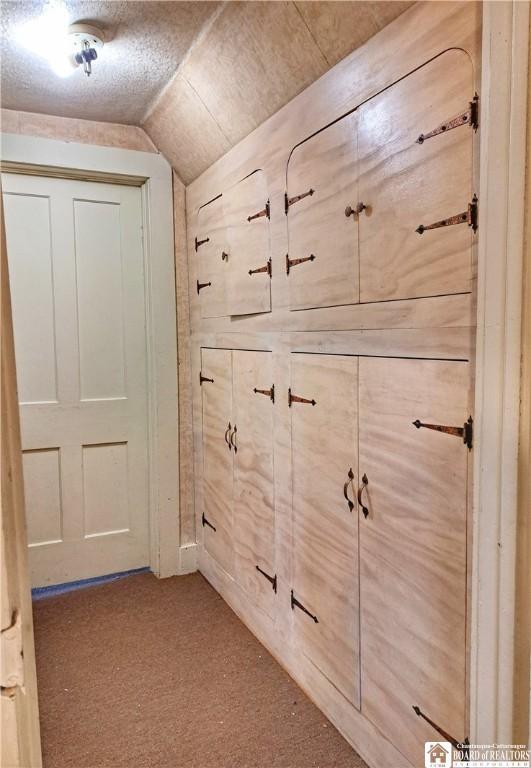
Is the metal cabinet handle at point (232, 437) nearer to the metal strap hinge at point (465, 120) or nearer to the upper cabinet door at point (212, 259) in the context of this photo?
the upper cabinet door at point (212, 259)

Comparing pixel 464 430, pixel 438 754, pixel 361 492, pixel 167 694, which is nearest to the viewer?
pixel 464 430

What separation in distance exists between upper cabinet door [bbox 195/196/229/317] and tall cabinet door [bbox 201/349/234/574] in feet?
0.75

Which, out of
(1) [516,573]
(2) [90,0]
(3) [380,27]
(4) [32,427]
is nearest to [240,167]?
(2) [90,0]

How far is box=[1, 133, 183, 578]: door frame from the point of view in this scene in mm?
2549

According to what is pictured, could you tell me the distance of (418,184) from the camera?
1.26m

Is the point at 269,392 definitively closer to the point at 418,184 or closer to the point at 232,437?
the point at 232,437

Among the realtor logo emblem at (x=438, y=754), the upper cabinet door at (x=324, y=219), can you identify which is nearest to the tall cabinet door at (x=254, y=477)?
the upper cabinet door at (x=324, y=219)

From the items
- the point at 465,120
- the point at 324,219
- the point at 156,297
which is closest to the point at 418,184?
the point at 465,120

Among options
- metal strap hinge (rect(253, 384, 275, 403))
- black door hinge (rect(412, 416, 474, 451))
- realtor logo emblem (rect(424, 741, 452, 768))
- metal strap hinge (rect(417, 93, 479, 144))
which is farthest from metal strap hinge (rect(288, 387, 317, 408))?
realtor logo emblem (rect(424, 741, 452, 768))

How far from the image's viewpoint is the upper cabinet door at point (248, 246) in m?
1.99

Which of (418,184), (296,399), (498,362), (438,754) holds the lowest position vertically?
(438,754)

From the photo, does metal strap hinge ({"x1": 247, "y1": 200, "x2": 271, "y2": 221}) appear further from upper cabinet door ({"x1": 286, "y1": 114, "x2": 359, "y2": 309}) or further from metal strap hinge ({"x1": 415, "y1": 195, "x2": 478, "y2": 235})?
metal strap hinge ({"x1": 415, "y1": 195, "x2": 478, "y2": 235})

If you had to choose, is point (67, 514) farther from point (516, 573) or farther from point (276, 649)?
point (516, 573)

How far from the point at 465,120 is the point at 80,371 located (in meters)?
2.18
